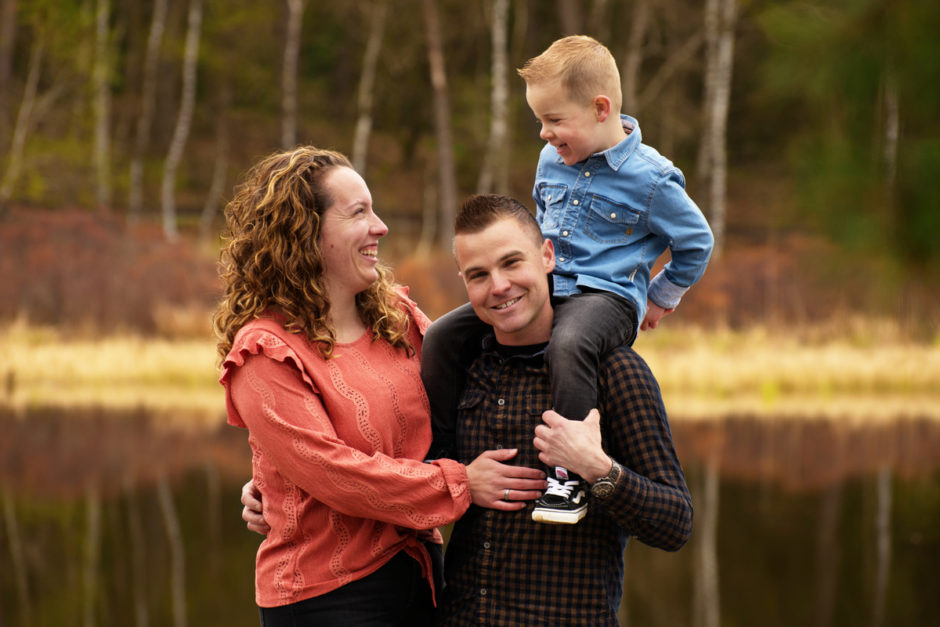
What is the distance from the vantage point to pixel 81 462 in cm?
842

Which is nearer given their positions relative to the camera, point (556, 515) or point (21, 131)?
point (556, 515)

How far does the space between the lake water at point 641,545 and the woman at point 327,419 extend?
3.79 meters

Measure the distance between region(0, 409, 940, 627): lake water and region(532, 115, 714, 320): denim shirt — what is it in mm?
3738

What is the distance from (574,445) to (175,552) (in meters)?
5.18

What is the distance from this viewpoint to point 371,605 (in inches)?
85.0

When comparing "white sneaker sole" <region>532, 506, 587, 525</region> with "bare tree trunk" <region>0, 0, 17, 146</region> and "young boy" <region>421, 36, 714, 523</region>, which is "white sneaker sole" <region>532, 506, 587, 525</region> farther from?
"bare tree trunk" <region>0, 0, 17, 146</region>

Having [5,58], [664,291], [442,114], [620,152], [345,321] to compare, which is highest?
[5,58]

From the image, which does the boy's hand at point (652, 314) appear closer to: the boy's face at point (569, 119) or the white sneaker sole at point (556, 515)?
the boy's face at point (569, 119)

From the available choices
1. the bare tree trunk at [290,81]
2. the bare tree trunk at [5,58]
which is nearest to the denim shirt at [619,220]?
the bare tree trunk at [290,81]

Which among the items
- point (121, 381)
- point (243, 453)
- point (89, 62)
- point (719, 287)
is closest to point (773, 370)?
point (719, 287)

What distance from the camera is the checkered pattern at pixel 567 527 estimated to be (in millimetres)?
2064

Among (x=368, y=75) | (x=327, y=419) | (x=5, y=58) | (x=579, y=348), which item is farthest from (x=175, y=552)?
(x=368, y=75)

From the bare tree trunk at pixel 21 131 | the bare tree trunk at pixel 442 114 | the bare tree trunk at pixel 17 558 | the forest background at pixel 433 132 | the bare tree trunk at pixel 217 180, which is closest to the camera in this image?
the forest background at pixel 433 132

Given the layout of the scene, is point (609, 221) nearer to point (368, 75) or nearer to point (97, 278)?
point (97, 278)
